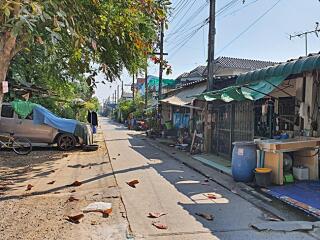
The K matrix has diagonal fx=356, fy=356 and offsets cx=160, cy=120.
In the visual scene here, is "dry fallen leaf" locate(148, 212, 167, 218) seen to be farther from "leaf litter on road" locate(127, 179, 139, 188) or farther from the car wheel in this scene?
the car wheel

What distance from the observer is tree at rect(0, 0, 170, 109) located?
385 centimetres

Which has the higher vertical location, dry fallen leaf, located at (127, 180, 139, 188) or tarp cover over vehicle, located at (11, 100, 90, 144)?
tarp cover over vehicle, located at (11, 100, 90, 144)

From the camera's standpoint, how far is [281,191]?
8078mm

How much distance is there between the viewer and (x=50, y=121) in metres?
15.8

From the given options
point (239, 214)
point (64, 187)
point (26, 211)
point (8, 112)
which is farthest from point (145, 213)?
point (8, 112)

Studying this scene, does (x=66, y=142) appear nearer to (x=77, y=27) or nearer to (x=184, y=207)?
(x=184, y=207)

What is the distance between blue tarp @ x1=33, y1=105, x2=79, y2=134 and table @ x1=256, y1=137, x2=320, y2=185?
9.49 metres

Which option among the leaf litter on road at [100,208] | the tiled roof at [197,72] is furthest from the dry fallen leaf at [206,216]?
the tiled roof at [197,72]

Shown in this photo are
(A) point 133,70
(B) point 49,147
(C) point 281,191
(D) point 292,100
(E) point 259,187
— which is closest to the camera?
(C) point 281,191

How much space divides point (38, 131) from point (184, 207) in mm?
10454

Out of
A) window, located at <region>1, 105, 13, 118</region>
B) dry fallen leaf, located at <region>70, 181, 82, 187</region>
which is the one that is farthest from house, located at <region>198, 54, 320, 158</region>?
window, located at <region>1, 105, 13, 118</region>

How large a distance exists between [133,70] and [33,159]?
16.5ft

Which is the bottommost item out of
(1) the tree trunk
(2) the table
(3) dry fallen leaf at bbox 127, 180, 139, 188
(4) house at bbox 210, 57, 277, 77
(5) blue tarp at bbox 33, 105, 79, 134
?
(3) dry fallen leaf at bbox 127, 180, 139, 188

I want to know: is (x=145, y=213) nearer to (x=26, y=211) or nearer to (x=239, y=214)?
(x=239, y=214)
